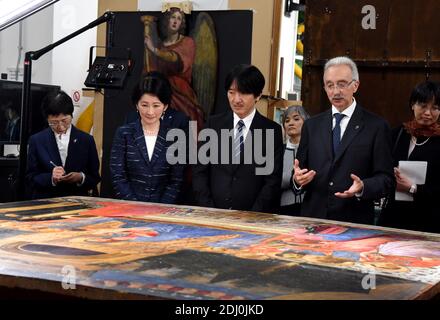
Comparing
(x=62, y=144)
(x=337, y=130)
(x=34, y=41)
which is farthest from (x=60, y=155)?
(x=34, y=41)

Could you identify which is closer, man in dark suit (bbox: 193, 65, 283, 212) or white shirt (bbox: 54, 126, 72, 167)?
man in dark suit (bbox: 193, 65, 283, 212)

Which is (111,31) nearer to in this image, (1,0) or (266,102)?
(266,102)

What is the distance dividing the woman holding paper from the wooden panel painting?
68 centimetres

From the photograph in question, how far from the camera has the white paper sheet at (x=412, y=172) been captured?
3418 mm

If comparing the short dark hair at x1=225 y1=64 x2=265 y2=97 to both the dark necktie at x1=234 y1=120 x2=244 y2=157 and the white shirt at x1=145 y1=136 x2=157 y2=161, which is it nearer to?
the dark necktie at x1=234 y1=120 x2=244 y2=157

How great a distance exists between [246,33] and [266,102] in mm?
526

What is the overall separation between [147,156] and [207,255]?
1600 millimetres

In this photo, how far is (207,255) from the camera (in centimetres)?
207

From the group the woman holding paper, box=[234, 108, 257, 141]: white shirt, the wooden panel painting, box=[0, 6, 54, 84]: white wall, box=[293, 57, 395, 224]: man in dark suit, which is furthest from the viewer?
box=[0, 6, 54, 84]: white wall

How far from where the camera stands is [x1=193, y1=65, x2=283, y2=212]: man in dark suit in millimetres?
3444

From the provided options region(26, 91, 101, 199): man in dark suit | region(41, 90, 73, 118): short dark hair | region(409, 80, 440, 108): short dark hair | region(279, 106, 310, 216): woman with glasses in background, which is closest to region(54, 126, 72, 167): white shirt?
region(26, 91, 101, 199): man in dark suit

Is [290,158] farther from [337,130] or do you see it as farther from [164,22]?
[164,22]

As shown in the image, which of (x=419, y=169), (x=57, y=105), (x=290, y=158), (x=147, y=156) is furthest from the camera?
(x=57, y=105)

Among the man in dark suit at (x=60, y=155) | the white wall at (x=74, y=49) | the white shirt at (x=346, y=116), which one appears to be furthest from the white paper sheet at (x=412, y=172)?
the white wall at (x=74, y=49)
